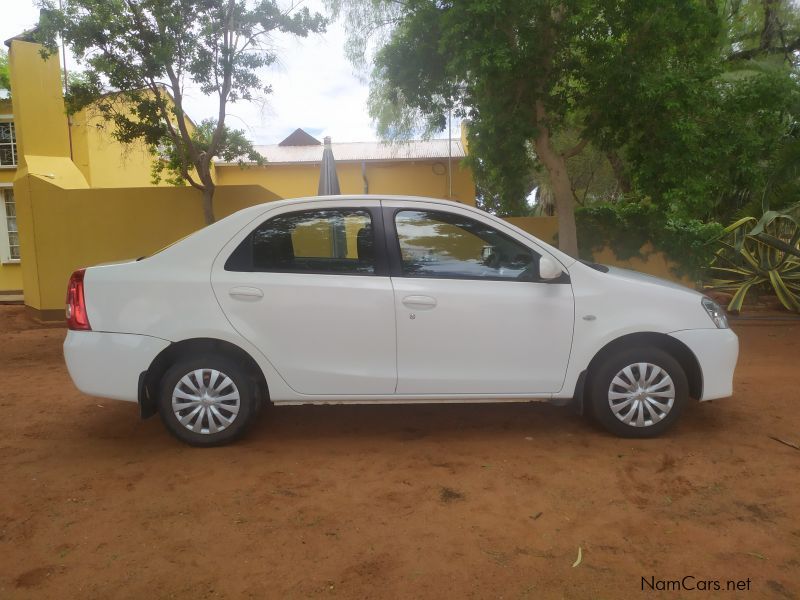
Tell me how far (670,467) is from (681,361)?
0.82 metres

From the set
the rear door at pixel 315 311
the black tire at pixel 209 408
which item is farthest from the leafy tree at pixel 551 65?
the black tire at pixel 209 408

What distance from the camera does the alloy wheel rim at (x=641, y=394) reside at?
4.03 meters

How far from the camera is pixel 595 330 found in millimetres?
4000

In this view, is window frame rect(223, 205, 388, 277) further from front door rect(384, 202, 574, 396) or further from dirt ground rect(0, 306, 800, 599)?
dirt ground rect(0, 306, 800, 599)

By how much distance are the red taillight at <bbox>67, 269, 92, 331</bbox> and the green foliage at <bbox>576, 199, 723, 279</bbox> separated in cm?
879

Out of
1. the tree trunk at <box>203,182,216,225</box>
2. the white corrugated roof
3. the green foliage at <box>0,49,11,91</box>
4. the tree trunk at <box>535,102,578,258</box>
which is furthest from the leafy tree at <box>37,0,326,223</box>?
the green foliage at <box>0,49,11,91</box>

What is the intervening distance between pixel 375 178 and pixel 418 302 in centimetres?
1310

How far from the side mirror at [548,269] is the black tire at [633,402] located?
0.70m

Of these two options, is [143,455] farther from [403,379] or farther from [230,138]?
[230,138]

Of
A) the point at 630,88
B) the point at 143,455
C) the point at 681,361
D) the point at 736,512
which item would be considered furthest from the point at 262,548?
the point at 630,88

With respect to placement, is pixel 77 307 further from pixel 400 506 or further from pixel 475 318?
pixel 475 318

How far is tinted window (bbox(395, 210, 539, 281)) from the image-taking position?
404cm

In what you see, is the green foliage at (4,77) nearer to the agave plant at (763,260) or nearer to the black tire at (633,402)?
the agave plant at (763,260)

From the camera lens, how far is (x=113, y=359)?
386 cm
